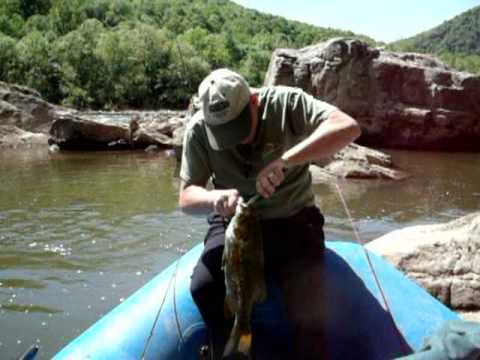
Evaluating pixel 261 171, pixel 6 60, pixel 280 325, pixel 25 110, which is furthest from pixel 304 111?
pixel 6 60

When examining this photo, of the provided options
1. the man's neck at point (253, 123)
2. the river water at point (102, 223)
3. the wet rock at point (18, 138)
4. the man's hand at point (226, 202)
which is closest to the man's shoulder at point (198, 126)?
the man's neck at point (253, 123)

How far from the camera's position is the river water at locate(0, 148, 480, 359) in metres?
6.25

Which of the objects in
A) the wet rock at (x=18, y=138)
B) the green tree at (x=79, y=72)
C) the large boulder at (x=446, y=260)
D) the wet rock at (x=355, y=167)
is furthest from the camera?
the green tree at (x=79, y=72)

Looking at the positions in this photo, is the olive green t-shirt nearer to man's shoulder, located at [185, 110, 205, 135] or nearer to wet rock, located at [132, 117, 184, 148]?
man's shoulder, located at [185, 110, 205, 135]

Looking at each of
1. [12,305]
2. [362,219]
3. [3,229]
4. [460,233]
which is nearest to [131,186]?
[3,229]

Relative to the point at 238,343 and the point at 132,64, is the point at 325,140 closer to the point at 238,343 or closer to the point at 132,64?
the point at 238,343

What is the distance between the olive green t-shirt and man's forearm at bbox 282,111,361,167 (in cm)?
15

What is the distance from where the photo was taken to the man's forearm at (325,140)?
290 cm

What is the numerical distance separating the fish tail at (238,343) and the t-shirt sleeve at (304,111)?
108 cm

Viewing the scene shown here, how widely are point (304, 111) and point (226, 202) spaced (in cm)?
66

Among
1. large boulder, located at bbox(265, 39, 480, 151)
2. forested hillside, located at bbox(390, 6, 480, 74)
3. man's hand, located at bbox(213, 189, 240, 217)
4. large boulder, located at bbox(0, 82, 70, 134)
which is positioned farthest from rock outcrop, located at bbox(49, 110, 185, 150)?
forested hillside, located at bbox(390, 6, 480, 74)

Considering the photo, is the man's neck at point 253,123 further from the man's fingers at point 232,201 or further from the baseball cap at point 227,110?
the man's fingers at point 232,201

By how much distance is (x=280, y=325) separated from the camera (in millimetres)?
3408

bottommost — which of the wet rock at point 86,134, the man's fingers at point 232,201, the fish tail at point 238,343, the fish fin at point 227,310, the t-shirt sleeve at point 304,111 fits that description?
the wet rock at point 86,134
